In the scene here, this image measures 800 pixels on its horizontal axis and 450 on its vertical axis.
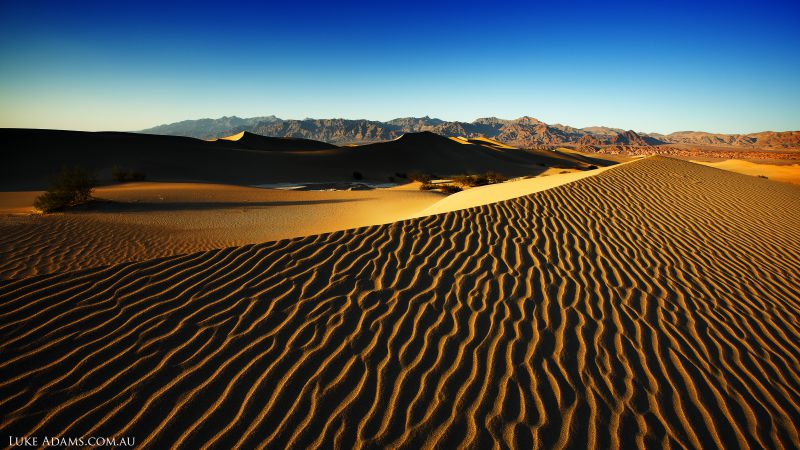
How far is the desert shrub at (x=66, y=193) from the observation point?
1078 centimetres

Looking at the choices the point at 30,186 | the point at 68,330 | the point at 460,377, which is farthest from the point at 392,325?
the point at 30,186

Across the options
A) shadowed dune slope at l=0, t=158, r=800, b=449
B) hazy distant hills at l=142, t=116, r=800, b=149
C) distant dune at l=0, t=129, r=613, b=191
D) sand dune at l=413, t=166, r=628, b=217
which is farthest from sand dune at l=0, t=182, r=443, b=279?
hazy distant hills at l=142, t=116, r=800, b=149

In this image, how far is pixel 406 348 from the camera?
3.44 metres

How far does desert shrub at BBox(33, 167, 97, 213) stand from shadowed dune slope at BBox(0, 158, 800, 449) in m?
9.40

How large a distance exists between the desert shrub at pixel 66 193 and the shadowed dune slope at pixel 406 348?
940 centimetres

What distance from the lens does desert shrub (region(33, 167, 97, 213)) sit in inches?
424

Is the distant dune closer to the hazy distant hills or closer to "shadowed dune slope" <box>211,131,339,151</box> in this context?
"shadowed dune slope" <box>211,131,339,151</box>

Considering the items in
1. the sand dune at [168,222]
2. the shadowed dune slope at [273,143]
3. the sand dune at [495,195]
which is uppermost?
the shadowed dune slope at [273,143]

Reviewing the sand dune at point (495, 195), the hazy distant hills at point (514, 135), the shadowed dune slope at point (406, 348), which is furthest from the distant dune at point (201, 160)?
the hazy distant hills at point (514, 135)

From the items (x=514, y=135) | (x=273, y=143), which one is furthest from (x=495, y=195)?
(x=514, y=135)

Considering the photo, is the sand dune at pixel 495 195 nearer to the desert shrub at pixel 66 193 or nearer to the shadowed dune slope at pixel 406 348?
the shadowed dune slope at pixel 406 348

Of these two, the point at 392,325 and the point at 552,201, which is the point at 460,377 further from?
the point at 552,201

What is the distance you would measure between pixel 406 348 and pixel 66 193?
1316 cm

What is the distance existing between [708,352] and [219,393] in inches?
176
